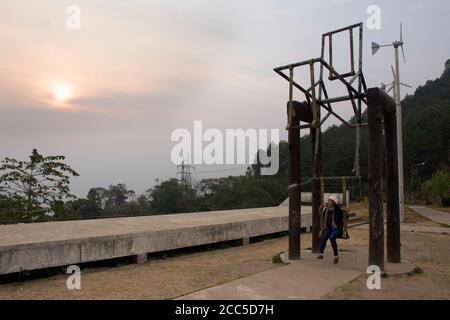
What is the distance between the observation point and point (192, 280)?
21.2 feet

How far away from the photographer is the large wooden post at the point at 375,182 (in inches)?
280

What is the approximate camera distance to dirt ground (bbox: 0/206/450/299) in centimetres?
561

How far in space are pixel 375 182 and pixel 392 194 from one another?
1270mm

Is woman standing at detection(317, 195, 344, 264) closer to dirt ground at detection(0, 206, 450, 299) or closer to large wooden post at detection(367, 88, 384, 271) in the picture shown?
large wooden post at detection(367, 88, 384, 271)

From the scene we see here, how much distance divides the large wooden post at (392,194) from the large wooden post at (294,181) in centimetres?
177

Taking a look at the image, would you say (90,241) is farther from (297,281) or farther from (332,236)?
(332,236)

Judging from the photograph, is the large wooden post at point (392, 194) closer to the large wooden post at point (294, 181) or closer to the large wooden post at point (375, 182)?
the large wooden post at point (375, 182)

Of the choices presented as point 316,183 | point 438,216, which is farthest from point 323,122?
point 438,216

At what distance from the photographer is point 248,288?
5789 mm

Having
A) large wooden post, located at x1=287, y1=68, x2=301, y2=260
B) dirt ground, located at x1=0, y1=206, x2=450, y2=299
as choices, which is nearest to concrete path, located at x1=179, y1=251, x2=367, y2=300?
dirt ground, located at x1=0, y1=206, x2=450, y2=299

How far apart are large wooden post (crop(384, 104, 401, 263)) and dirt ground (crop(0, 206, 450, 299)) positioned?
60 cm
